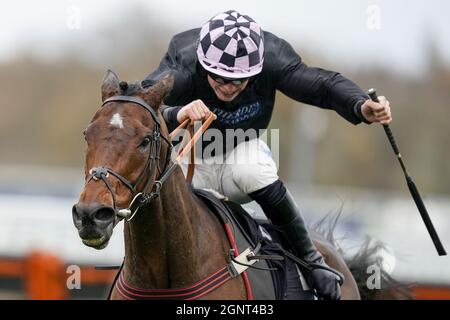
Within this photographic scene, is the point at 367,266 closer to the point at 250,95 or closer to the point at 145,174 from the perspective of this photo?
the point at 250,95

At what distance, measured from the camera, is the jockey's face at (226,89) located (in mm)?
5883

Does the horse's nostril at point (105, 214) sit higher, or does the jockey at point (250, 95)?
the jockey at point (250, 95)

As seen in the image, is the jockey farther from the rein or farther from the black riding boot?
the rein

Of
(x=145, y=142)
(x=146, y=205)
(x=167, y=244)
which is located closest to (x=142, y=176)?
(x=145, y=142)

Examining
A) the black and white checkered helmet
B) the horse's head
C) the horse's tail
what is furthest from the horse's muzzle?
the horse's tail

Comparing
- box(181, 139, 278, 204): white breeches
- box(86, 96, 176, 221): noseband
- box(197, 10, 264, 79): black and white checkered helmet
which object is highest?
box(197, 10, 264, 79): black and white checkered helmet

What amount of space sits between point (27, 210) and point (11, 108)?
1406 inches

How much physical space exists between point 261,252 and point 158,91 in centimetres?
138

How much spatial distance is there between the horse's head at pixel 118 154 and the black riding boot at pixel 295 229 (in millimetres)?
1053

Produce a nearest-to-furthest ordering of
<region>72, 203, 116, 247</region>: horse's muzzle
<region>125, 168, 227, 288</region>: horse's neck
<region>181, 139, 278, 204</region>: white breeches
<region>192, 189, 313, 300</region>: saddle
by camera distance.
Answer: <region>72, 203, 116, 247</region>: horse's muzzle < <region>125, 168, 227, 288</region>: horse's neck < <region>192, 189, 313, 300</region>: saddle < <region>181, 139, 278, 204</region>: white breeches

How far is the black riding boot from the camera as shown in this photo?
6.10m

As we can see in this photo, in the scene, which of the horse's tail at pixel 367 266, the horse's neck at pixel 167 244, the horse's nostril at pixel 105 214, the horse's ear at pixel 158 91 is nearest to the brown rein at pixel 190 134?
the horse's neck at pixel 167 244

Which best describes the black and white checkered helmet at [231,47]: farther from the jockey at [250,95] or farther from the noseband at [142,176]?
the noseband at [142,176]

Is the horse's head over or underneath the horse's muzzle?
over
